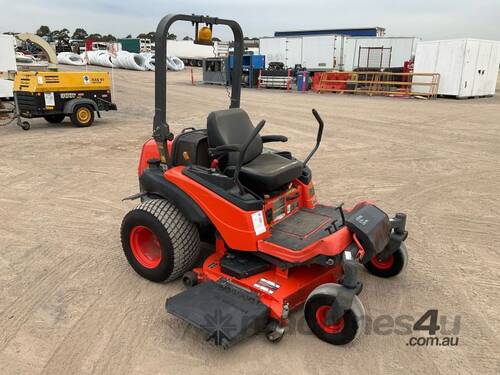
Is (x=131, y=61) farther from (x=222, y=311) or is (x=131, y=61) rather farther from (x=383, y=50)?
(x=222, y=311)

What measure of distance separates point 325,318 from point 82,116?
8975mm

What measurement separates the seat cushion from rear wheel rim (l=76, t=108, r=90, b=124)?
7801mm

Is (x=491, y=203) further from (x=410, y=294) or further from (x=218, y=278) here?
(x=218, y=278)

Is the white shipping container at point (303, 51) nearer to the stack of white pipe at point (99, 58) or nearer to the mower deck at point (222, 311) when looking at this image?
the stack of white pipe at point (99, 58)

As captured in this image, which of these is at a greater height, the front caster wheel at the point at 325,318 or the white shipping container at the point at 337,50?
the white shipping container at the point at 337,50

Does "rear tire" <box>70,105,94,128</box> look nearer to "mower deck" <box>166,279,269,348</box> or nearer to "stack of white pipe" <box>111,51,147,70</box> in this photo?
"mower deck" <box>166,279,269,348</box>

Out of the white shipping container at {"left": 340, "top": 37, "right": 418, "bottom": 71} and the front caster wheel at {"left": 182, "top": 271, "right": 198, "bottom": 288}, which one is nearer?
the front caster wheel at {"left": 182, "top": 271, "right": 198, "bottom": 288}

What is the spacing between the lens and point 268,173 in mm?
3273

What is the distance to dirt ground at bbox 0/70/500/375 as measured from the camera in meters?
2.75

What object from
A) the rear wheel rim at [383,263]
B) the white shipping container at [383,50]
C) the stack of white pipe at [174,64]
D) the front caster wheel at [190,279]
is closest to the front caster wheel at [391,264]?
the rear wheel rim at [383,263]

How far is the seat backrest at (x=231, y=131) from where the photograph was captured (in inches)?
137

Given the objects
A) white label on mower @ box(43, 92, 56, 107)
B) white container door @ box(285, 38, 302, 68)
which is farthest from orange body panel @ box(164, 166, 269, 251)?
white container door @ box(285, 38, 302, 68)

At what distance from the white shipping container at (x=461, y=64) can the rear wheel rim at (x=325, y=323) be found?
1670 cm

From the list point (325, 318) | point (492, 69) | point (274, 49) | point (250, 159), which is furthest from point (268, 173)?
point (274, 49)
